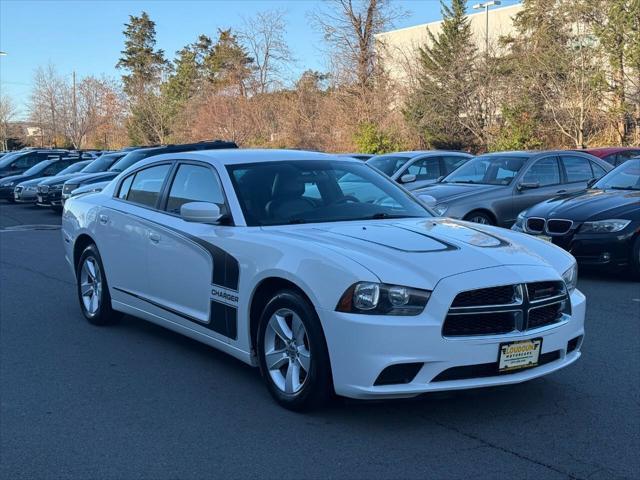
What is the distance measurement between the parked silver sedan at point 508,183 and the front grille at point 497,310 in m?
6.67

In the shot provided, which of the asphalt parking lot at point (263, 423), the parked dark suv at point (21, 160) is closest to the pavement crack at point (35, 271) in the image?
the asphalt parking lot at point (263, 423)

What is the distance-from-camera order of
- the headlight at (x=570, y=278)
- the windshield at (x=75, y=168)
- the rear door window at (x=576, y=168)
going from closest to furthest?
1. the headlight at (x=570, y=278)
2. the rear door window at (x=576, y=168)
3. the windshield at (x=75, y=168)

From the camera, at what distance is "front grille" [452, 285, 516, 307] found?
4133 mm

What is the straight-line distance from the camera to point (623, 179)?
10.0 metres

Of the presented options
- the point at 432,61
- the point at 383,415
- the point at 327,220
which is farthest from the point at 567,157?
the point at 432,61

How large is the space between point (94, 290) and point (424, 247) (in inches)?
152

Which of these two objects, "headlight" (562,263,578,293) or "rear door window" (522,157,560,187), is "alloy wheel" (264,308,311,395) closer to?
"headlight" (562,263,578,293)

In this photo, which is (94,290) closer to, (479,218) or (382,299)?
(382,299)

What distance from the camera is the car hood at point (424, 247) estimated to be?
165 inches

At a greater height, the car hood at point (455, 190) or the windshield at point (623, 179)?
the windshield at point (623, 179)

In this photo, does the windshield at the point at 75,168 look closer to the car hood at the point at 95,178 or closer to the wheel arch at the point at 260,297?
the car hood at the point at 95,178

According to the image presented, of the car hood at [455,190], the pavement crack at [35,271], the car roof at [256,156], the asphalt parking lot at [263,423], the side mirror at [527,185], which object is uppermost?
the car roof at [256,156]

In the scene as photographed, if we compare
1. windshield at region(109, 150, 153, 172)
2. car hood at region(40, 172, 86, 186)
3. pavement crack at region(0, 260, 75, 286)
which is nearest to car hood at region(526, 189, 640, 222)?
pavement crack at region(0, 260, 75, 286)

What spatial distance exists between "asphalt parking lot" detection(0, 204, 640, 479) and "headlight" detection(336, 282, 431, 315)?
1.92 ft
